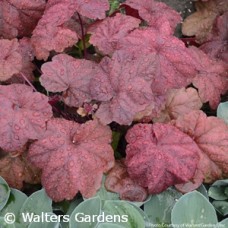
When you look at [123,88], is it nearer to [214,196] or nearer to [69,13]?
[69,13]

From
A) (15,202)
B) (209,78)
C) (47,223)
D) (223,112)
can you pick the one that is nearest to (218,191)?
(223,112)

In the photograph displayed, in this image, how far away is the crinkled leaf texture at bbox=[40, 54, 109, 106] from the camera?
5.59ft

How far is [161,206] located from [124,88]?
0.41 meters

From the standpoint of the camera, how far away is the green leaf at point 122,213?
62.0 inches

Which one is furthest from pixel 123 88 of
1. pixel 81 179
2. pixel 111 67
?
pixel 81 179

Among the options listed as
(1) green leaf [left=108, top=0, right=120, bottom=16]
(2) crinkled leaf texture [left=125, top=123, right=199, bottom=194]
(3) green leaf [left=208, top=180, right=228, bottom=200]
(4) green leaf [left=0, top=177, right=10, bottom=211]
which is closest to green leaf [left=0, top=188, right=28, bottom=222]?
(4) green leaf [left=0, top=177, right=10, bottom=211]

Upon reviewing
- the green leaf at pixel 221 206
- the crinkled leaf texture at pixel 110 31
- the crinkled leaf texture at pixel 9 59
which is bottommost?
the green leaf at pixel 221 206

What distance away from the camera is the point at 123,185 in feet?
5.44

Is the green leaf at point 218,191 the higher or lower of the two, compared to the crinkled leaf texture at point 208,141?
lower

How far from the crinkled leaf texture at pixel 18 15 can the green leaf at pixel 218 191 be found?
3.06ft

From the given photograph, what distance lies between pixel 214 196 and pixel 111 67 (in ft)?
1.84

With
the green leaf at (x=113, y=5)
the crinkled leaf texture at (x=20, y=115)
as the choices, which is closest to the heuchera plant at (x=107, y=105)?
the crinkled leaf texture at (x=20, y=115)

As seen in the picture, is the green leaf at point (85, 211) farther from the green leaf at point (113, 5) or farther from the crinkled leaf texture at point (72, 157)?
the green leaf at point (113, 5)

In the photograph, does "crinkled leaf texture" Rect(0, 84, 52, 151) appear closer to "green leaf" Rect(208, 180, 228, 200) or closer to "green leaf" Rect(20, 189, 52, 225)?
"green leaf" Rect(20, 189, 52, 225)
